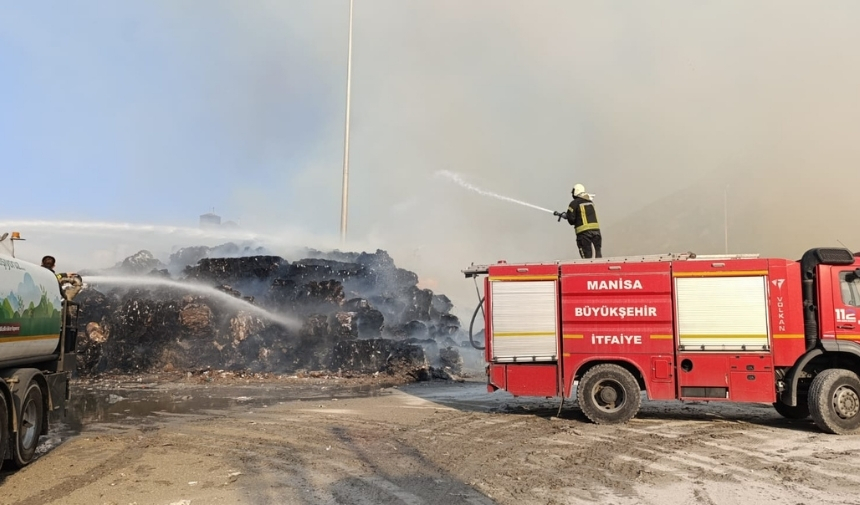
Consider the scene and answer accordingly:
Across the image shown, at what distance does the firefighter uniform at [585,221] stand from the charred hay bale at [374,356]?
7491mm

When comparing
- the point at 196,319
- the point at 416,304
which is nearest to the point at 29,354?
the point at 196,319

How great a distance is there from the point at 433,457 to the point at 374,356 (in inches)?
429

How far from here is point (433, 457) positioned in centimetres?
760

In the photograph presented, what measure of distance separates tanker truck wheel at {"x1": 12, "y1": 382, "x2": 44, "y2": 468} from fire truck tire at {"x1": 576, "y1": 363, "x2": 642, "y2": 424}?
7630 millimetres

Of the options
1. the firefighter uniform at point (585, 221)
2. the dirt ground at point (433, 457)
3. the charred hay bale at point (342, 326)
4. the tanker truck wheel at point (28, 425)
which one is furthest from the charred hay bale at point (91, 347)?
the firefighter uniform at point (585, 221)

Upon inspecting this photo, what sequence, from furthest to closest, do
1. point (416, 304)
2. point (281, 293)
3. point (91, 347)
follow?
point (416, 304), point (281, 293), point (91, 347)

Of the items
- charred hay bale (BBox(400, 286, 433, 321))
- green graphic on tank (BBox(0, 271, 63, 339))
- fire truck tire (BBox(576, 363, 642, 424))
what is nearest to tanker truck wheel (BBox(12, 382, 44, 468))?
green graphic on tank (BBox(0, 271, 63, 339))

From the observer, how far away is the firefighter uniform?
1183 cm

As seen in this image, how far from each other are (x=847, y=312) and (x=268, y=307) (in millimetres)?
16644

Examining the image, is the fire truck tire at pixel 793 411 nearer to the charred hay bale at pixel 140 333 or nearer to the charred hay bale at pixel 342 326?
the charred hay bale at pixel 342 326

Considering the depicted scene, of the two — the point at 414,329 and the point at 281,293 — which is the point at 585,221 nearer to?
the point at 414,329

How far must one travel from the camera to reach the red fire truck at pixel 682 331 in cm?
928

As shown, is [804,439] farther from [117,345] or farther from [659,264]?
[117,345]

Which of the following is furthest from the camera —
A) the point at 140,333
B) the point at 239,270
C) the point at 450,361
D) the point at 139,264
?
the point at 139,264
